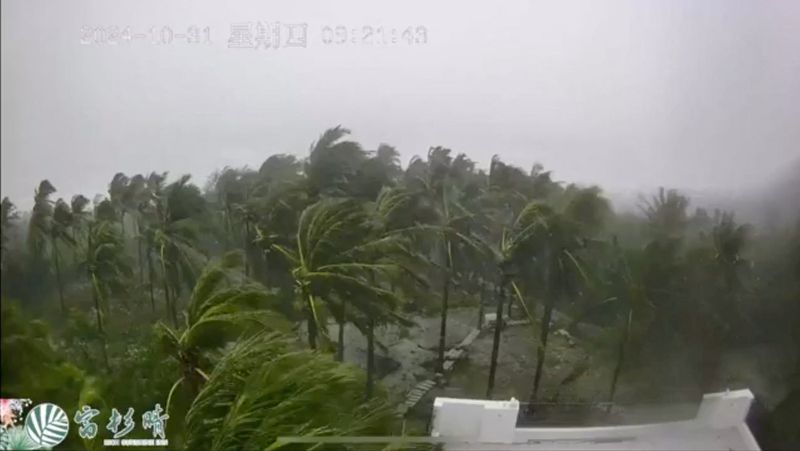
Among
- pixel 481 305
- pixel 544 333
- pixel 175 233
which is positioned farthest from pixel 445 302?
pixel 175 233

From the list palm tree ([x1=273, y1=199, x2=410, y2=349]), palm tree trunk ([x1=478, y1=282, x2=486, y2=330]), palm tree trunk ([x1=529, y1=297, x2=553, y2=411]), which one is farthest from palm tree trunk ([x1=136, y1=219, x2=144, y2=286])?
palm tree trunk ([x1=529, y1=297, x2=553, y2=411])

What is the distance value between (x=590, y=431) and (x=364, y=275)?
433 millimetres

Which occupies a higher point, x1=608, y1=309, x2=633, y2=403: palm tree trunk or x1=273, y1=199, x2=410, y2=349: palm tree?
x1=273, y1=199, x2=410, y2=349: palm tree

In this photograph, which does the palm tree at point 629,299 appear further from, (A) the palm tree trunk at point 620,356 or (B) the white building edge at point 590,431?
(B) the white building edge at point 590,431

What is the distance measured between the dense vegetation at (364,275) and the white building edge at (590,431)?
0.04 m

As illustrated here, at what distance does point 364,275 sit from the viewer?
43.1 inches

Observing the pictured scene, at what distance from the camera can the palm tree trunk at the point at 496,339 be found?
1092mm

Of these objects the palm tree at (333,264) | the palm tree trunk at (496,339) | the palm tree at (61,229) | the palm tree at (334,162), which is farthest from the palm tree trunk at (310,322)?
the palm tree at (61,229)

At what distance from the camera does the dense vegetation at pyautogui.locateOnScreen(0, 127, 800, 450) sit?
108 cm

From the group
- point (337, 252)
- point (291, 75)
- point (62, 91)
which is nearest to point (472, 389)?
point (337, 252)

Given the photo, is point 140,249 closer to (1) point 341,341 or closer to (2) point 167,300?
(2) point 167,300

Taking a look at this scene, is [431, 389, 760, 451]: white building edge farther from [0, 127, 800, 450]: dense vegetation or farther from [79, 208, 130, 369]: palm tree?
[79, 208, 130, 369]: palm tree

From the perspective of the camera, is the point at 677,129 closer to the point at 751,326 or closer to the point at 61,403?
the point at 751,326

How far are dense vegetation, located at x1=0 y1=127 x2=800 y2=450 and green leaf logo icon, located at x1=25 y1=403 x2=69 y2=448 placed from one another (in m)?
0.06
